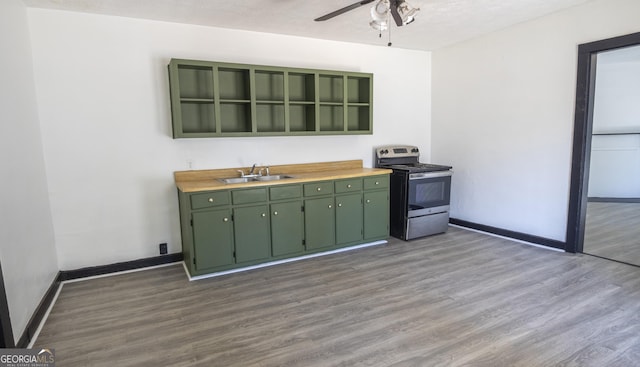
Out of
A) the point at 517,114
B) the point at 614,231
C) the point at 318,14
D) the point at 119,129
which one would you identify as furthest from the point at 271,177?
the point at 614,231

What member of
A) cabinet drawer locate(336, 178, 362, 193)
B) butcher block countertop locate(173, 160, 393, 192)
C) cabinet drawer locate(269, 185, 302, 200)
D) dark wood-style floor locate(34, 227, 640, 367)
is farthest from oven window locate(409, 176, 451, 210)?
cabinet drawer locate(269, 185, 302, 200)

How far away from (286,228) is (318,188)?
1.81 ft

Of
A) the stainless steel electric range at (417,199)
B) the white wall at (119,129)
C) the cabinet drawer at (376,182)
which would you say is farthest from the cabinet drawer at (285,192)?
the stainless steel electric range at (417,199)

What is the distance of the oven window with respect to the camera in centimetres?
436

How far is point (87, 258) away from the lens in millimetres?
3412

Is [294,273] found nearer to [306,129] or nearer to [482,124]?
[306,129]

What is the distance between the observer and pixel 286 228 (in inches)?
144

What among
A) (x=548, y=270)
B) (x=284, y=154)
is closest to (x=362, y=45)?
(x=284, y=154)

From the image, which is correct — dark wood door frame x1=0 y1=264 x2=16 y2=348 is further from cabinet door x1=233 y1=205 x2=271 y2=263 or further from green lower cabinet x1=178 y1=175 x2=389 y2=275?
cabinet door x1=233 y1=205 x2=271 y2=263

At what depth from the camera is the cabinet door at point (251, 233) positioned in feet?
11.2

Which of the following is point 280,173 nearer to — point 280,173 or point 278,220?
point 280,173

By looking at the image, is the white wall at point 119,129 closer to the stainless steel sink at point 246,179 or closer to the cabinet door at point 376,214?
the stainless steel sink at point 246,179

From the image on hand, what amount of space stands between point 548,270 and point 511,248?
26.4 inches

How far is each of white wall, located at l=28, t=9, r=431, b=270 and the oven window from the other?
1.75 m
